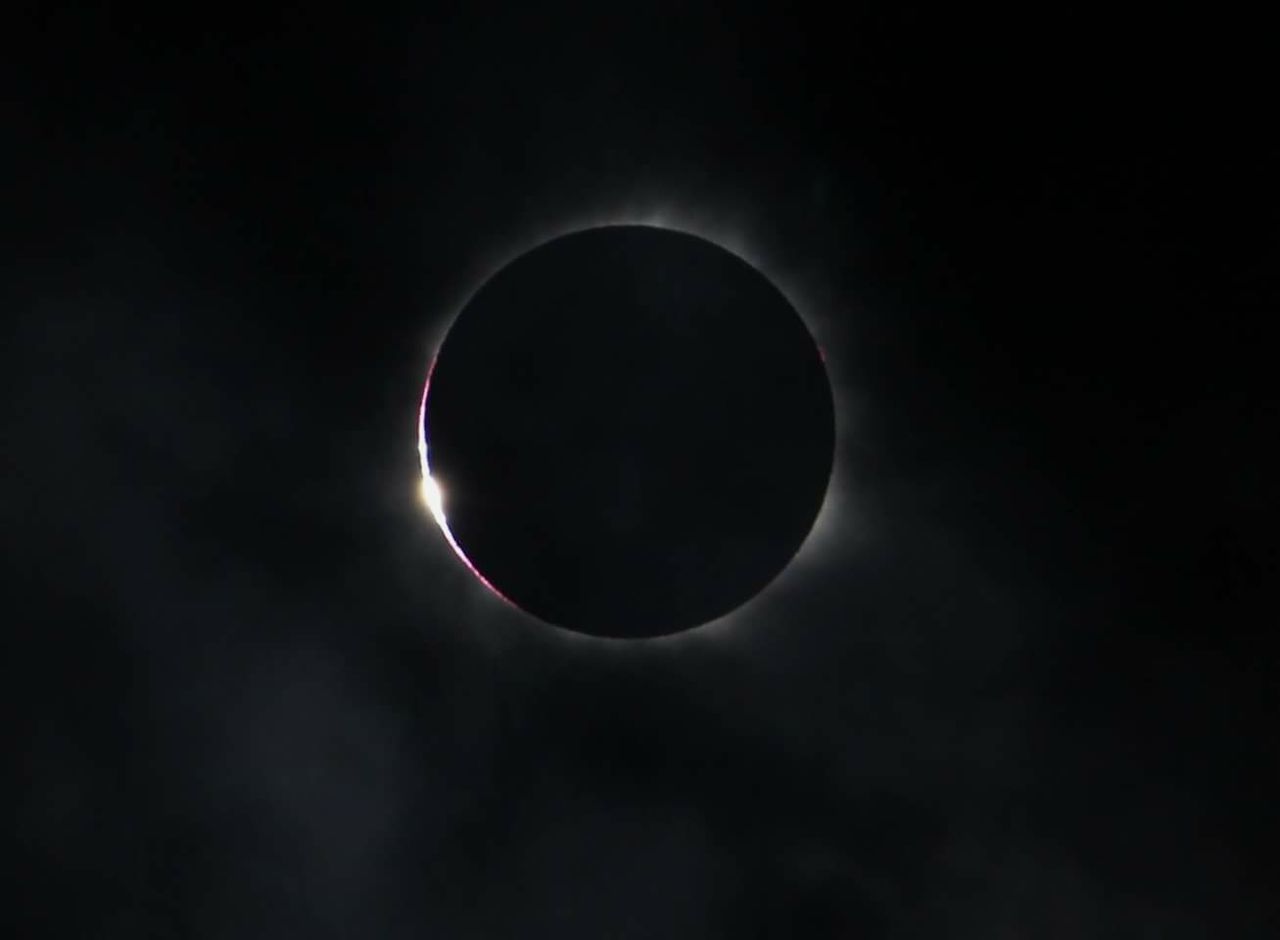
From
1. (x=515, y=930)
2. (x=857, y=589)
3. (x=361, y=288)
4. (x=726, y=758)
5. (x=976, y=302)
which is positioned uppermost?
(x=976, y=302)

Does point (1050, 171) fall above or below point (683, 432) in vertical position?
above

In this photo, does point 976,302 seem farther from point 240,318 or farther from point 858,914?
point 240,318

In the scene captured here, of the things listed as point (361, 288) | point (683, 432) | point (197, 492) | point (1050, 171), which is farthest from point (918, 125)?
point (197, 492)
